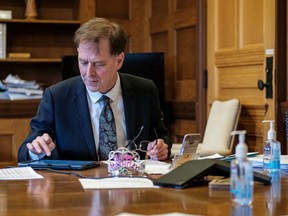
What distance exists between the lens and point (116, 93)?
274 cm

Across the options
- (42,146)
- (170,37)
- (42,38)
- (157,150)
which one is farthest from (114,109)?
(42,38)

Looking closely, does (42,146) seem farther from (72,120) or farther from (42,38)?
(42,38)

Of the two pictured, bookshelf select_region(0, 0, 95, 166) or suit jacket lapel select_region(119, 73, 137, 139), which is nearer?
suit jacket lapel select_region(119, 73, 137, 139)

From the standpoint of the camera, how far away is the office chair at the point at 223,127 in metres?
4.02

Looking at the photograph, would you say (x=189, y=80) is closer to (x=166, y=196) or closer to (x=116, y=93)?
(x=116, y=93)

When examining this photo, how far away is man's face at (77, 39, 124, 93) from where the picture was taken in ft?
8.38

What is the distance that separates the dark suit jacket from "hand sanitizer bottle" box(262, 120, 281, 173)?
0.68m

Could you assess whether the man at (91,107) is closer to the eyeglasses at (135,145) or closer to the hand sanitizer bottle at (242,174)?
the eyeglasses at (135,145)

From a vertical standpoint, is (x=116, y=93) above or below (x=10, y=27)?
below

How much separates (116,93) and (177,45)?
88.0 inches

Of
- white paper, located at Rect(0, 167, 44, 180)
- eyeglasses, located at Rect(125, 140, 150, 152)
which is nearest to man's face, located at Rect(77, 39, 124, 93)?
eyeglasses, located at Rect(125, 140, 150, 152)

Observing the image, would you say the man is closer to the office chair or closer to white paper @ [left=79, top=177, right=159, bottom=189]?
white paper @ [left=79, top=177, right=159, bottom=189]

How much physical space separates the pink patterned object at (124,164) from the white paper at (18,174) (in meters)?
0.25

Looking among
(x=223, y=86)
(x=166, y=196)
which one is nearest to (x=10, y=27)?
(x=223, y=86)
